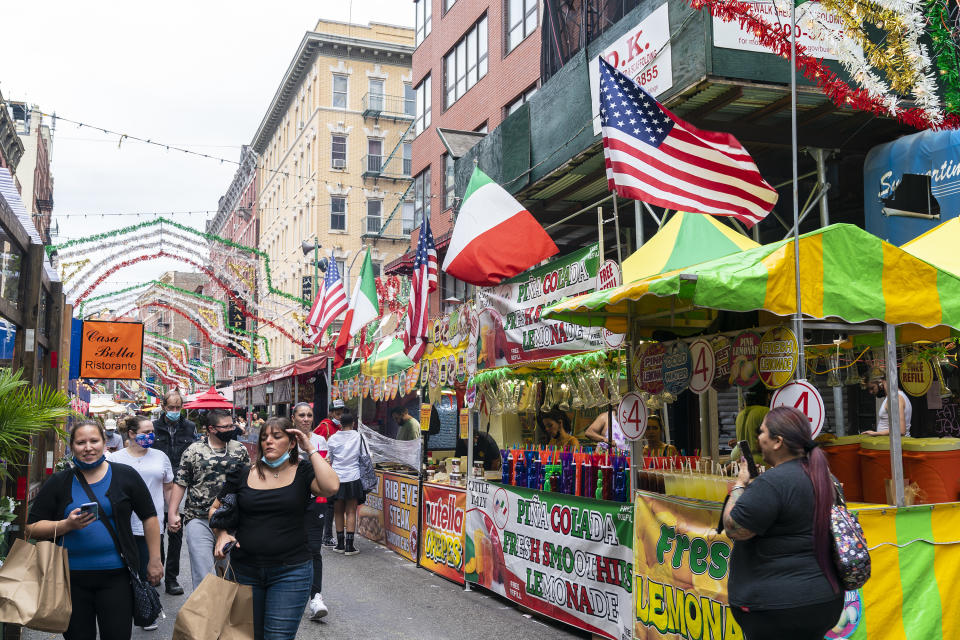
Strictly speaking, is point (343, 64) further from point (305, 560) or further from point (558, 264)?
point (305, 560)

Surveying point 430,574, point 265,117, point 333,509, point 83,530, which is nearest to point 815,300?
point 83,530

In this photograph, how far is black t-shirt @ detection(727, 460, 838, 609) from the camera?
3.97m

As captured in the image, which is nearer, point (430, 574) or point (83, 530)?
point (83, 530)

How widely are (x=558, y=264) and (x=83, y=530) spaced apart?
5167mm

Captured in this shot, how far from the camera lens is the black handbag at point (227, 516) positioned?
494 cm

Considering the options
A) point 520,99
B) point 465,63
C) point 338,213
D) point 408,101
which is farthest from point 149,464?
point 408,101

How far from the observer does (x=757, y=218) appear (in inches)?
275

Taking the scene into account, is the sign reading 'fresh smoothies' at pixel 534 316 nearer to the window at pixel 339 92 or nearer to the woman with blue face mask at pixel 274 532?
the woman with blue face mask at pixel 274 532

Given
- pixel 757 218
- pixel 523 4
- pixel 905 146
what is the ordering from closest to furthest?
pixel 757 218 < pixel 905 146 < pixel 523 4

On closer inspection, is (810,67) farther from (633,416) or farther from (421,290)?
(421,290)

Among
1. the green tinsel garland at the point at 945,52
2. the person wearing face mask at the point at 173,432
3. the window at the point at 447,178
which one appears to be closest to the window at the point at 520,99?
the window at the point at 447,178

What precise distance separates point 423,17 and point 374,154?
17.2 metres

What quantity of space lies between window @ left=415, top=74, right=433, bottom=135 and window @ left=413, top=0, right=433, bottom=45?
5.26 feet

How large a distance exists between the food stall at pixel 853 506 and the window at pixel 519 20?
16079 mm
